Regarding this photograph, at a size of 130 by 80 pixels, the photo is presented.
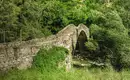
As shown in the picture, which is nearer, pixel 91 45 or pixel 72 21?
pixel 91 45

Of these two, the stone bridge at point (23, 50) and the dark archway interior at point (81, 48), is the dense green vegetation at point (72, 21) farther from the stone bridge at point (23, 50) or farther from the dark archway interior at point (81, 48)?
the stone bridge at point (23, 50)

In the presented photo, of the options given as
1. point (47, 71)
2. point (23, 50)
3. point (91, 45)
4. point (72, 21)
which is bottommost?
point (47, 71)

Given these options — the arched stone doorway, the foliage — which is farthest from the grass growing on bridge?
the arched stone doorway

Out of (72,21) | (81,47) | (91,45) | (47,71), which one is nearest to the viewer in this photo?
(47,71)

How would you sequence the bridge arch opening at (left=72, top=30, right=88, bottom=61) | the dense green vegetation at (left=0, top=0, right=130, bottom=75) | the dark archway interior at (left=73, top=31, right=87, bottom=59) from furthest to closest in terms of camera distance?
the dark archway interior at (left=73, top=31, right=87, bottom=59), the bridge arch opening at (left=72, top=30, right=88, bottom=61), the dense green vegetation at (left=0, top=0, right=130, bottom=75)

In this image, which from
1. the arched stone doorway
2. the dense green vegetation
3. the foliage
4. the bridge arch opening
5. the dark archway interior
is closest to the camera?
the dense green vegetation

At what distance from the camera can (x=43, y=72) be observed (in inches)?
482

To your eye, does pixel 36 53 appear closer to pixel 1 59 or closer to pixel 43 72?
pixel 43 72

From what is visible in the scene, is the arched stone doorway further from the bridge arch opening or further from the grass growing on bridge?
the grass growing on bridge

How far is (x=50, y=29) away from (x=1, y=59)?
9.28m

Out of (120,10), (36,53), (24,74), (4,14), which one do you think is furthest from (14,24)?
(120,10)

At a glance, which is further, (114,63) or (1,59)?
(114,63)

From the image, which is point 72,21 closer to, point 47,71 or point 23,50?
point 47,71

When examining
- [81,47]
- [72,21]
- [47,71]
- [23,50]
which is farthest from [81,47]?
[23,50]
